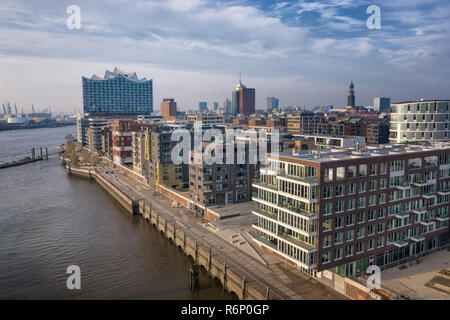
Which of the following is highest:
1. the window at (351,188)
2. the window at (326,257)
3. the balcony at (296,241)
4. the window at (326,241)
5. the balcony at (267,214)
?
the window at (351,188)

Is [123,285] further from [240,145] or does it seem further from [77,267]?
[240,145]

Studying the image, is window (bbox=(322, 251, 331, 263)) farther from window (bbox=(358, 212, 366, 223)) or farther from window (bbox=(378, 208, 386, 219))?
window (bbox=(378, 208, 386, 219))

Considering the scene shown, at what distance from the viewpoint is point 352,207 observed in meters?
35.0

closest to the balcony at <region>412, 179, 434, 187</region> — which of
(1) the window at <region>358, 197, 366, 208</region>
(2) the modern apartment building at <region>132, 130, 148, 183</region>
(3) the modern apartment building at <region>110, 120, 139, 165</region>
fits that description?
(1) the window at <region>358, 197, 366, 208</region>

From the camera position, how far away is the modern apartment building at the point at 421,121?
65812mm

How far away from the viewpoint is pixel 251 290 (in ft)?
110

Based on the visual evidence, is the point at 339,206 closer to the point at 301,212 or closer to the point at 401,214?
the point at 301,212

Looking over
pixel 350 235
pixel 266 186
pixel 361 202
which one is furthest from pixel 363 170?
pixel 266 186

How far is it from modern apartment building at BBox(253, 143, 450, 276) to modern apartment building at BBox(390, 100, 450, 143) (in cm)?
2786

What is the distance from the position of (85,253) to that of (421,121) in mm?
65607

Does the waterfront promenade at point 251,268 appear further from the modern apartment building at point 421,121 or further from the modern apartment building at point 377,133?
the modern apartment building at point 377,133

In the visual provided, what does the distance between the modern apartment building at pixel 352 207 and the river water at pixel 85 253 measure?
1058 centimetres

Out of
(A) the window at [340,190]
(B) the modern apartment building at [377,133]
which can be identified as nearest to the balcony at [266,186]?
(A) the window at [340,190]

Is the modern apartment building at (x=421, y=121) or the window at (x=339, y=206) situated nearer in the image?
the window at (x=339, y=206)
